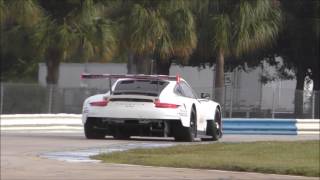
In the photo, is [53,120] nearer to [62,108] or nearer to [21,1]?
[62,108]

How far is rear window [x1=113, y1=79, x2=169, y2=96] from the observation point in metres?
16.2

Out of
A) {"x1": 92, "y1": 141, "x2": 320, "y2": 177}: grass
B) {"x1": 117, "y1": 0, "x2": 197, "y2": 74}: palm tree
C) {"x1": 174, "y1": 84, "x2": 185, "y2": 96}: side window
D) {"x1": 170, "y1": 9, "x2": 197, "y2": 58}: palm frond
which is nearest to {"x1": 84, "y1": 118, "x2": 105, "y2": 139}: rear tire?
{"x1": 117, "y1": 0, "x2": 197, "y2": 74}: palm tree

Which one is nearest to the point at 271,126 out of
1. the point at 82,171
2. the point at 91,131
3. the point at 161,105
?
the point at 91,131

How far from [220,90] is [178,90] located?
4.26 ft

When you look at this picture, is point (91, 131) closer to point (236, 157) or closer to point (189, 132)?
point (189, 132)

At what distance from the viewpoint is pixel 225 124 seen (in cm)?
2634

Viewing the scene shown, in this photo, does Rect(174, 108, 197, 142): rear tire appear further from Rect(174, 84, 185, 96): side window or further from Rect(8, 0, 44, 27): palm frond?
Rect(8, 0, 44, 27): palm frond

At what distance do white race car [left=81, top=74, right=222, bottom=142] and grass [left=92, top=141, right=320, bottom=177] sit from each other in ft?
1.64

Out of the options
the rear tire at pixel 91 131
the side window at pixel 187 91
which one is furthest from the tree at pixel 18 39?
the side window at pixel 187 91

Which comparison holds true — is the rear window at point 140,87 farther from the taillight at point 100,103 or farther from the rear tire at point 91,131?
the rear tire at point 91,131

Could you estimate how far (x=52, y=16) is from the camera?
82.4 feet

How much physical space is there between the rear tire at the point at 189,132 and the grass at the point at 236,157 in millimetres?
280

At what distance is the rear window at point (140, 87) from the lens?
16172 mm

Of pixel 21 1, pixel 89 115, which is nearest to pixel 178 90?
pixel 89 115
